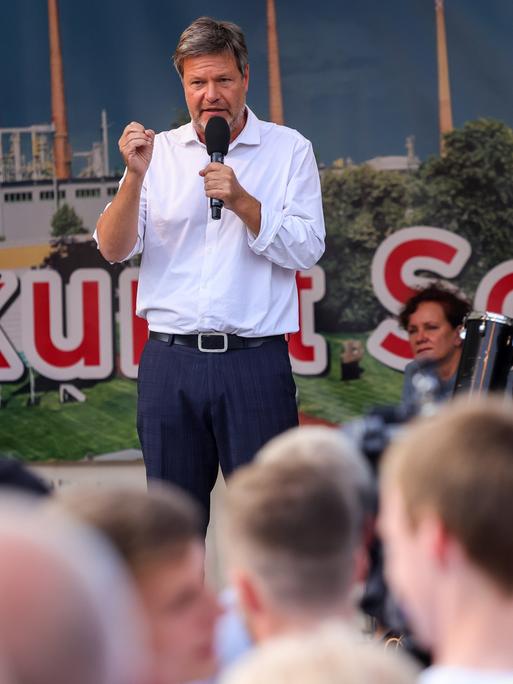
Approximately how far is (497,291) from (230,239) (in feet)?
5.69

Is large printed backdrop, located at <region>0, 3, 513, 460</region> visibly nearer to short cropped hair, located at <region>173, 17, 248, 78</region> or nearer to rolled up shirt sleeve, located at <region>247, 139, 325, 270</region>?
rolled up shirt sleeve, located at <region>247, 139, 325, 270</region>

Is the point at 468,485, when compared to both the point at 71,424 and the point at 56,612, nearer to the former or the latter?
the point at 56,612

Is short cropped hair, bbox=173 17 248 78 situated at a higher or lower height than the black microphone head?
higher

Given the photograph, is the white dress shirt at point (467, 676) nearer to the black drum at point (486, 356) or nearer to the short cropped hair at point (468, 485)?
the short cropped hair at point (468, 485)

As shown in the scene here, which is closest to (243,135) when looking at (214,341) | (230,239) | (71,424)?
(230,239)

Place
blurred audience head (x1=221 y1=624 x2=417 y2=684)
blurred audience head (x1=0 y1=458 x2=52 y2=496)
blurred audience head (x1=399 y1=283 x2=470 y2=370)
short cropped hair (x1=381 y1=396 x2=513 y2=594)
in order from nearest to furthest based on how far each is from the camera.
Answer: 1. blurred audience head (x1=221 y1=624 x2=417 y2=684)
2. short cropped hair (x1=381 y1=396 x2=513 y2=594)
3. blurred audience head (x1=0 y1=458 x2=52 y2=496)
4. blurred audience head (x1=399 y1=283 x2=470 y2=370)

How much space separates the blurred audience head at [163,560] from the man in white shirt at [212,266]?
5.80 feet

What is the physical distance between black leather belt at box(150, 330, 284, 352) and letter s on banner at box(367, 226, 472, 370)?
1582 mm

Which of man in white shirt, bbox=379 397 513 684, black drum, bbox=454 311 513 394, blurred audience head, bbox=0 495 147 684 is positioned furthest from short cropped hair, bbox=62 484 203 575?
black drum, bbox=454 311 513 394

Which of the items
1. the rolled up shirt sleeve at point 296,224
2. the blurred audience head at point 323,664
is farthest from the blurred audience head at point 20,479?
the rolled up shirt sleeve at point 296,224

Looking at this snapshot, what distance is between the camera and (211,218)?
333 cm

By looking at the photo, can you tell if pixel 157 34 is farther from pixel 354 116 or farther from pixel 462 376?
pixel 462 376

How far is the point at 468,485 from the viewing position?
1.36m

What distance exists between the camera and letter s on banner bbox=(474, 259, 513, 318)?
4.76m
